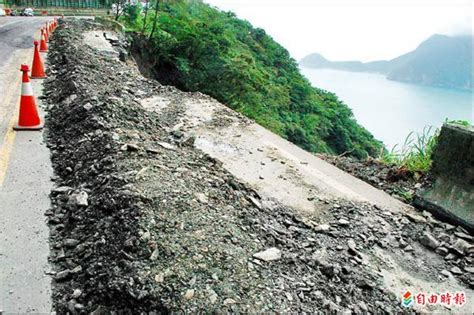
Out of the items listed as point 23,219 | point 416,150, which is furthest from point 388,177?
point 23,219

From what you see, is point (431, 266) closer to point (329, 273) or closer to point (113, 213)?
point (329, 273)

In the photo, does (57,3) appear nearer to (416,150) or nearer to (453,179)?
(416,150)

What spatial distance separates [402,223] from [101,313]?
263 centimetres

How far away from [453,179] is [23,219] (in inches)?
150

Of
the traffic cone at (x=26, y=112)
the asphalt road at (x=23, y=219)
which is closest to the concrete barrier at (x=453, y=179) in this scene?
the asphalt road at (x=23, y=219)

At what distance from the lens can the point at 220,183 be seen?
3426 millimetres

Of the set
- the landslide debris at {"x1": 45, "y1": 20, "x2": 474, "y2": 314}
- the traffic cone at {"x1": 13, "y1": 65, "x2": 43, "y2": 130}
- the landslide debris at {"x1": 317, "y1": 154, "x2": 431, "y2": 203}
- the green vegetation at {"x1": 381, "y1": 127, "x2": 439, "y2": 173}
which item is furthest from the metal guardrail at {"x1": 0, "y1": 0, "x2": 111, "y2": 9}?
the landslide debris at {"x1": 45, "y1": 20, "x2": 474, "y2": 314}

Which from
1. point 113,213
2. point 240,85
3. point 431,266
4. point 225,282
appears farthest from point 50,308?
point 240,85

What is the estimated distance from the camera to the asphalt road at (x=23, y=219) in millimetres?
2195

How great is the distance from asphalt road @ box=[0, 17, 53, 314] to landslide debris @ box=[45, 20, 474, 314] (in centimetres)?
9

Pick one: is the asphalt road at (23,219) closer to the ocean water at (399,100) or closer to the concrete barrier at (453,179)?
the concrete barrier at (453,179)

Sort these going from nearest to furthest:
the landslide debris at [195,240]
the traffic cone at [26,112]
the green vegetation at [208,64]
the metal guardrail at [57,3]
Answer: the landslide debris at [195,240]
the traffic cone at [26,112]
the green vegetation at [208,64]
the metal guardrail at [57,3]

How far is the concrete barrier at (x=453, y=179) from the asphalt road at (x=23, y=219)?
134 inches

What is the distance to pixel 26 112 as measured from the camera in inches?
186
